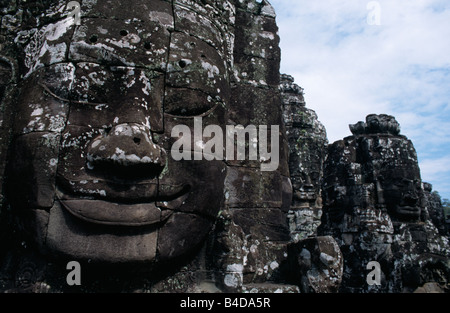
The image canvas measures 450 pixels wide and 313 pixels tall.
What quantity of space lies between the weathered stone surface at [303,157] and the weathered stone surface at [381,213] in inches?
159

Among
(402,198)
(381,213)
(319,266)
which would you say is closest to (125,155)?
(319,266)

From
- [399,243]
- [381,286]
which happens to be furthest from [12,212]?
[399,243]

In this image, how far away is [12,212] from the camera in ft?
7.88

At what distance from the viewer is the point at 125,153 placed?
2.19 m

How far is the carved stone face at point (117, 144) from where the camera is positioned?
221cm

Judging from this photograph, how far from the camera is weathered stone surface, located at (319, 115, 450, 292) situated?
22.2 ft

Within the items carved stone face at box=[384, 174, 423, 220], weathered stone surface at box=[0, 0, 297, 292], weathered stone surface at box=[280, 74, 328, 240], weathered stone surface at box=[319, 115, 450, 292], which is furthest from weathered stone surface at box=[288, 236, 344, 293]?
weathered stone surface at box=[280, 74, 328, 240]

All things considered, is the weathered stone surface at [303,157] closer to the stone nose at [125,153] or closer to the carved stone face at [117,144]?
the carved stone face at [117,144]

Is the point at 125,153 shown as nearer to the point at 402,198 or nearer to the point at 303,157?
the point at 402,198

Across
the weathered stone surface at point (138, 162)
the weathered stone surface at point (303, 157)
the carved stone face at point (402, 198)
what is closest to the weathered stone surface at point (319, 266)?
the weathered stone surface at point (138, 162)

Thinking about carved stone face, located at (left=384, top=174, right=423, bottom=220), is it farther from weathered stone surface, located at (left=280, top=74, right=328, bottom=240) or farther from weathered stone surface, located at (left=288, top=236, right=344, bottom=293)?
weathered stone surface, located at (left=288, top=236, right=344, bottom=293)

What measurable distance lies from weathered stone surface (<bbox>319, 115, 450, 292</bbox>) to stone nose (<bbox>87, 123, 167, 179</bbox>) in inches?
223

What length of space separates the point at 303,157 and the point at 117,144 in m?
11.4

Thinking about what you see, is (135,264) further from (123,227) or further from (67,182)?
(67,182)
